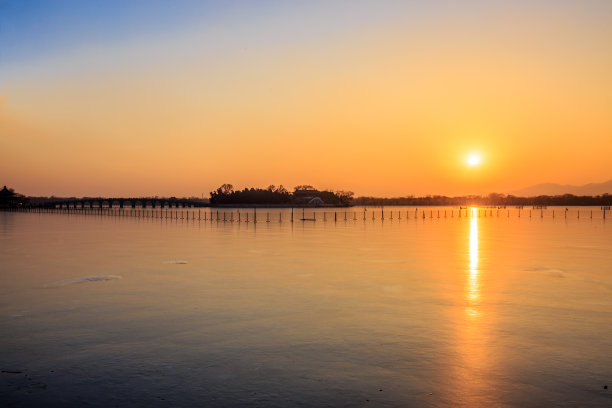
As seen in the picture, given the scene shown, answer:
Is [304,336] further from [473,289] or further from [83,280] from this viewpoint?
[83,280]

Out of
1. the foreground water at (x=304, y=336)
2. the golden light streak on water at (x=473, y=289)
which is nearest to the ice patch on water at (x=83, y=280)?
the foreground water at (x=304, y=336)

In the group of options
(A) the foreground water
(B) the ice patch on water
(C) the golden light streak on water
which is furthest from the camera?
(B) the ice patch on water

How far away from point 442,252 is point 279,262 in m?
14.0

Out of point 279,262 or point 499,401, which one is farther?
point 279,262

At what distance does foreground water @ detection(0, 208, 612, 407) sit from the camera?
996cm

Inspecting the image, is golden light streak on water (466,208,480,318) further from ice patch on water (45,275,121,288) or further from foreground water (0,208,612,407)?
ice patch on water (45,275,121,288)

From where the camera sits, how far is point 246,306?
18.3 meters

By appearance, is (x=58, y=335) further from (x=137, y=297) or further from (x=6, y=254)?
(x=6, y=254)

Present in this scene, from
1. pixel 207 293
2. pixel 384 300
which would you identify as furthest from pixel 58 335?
pixel 384 300

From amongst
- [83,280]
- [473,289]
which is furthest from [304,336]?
[83,280]

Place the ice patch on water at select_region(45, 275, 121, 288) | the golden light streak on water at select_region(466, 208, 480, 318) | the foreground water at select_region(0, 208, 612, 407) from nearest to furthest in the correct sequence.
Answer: the foreground water at select_region(0, 208, 612, 407), the golden light streak on water at select_region(466, 208, 480, 318), the ice patch on water at select_region(45, 275, 121, 288)

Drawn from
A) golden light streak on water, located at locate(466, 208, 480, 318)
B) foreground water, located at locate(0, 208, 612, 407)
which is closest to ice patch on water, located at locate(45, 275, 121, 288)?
foreground water, located at locate(0, 208, 612, 407)

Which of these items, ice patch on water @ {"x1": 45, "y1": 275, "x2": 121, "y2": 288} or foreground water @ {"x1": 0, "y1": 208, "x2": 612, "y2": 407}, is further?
A: ice patch on water @ {"x1": 45, "y1": 275, "x2": 121, "y2": 288}

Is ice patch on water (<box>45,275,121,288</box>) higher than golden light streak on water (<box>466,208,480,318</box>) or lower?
lower
